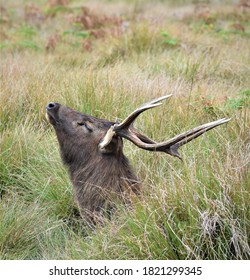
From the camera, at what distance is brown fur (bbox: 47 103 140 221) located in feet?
18.5

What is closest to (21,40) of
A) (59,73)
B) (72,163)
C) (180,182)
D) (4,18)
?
(4,18)

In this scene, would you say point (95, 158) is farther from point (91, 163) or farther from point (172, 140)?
point (172, 140)

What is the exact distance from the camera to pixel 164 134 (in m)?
7.18

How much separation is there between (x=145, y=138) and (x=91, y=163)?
20.9 inches

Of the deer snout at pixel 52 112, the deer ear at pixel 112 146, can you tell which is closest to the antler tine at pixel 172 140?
the deer ear at pixel 112 146

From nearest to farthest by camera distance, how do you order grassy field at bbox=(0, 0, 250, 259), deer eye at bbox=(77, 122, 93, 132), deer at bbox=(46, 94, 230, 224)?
grassy field at bbox=(0, 0, 250, 259) → deer at bbox=(46, 94, 230, 224) → deer eye at bbox=(77, 122, 93, 132)

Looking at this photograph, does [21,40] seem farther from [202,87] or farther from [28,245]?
[28,245]

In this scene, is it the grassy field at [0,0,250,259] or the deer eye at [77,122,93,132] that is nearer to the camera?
the grassy field at [0,0,250,259]

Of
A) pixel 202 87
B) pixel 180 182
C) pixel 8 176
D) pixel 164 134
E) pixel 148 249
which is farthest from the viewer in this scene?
pixel 202 87

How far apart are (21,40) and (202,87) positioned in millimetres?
5849

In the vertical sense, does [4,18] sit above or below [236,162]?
below

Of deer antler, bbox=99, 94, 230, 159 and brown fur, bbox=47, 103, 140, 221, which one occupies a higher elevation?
deer antler, bbox=99, 94, 230, 159

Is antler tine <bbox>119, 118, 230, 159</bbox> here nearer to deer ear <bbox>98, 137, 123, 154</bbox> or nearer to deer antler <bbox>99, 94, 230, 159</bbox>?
deer antler <bbox>99, 94, 230, 159</bbox>

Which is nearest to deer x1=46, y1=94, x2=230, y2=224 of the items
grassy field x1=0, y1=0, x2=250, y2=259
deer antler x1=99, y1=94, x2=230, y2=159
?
deer antler x1=99, y1=94, x2=230, y2=159
